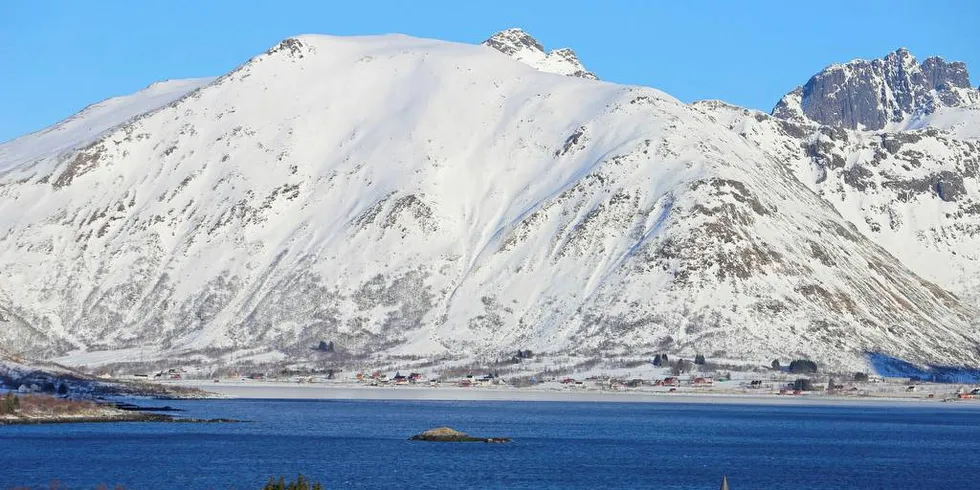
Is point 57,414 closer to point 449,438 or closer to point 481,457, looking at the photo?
point 449,438

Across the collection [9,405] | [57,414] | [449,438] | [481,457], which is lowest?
[481,457]

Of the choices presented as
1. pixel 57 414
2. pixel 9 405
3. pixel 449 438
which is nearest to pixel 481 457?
pixel 449 438

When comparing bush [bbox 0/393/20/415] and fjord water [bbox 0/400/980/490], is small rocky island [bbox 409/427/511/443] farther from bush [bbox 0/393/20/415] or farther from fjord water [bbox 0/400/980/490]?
bush [bbox 0/393/20/415]

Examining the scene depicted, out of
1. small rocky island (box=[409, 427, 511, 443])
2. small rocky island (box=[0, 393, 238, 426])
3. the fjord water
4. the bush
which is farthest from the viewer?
small rocky island (box=[0, 393, 238, 426])

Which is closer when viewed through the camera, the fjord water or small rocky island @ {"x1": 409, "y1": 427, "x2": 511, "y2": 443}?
the fjord water

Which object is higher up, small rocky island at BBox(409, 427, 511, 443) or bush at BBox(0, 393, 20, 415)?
bush at BBox(0, 393, 20, 415)

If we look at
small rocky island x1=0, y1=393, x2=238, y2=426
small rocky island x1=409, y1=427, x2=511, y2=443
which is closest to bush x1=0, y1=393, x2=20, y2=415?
small rocky island x1=0, y1=393, x2=238, y2=426

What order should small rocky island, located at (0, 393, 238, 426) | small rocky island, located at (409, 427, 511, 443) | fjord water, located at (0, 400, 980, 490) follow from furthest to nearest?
small rocky island, located at (0, 393, 238, 426)
small rocky island, located at (409, 427, 511, 443)
fjord water, located at (0, 400, 980, 490)

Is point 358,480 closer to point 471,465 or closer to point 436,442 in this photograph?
point 471,465
